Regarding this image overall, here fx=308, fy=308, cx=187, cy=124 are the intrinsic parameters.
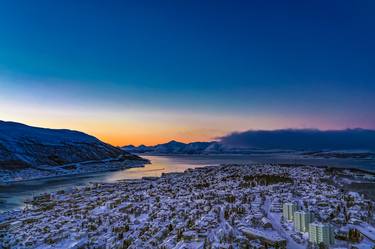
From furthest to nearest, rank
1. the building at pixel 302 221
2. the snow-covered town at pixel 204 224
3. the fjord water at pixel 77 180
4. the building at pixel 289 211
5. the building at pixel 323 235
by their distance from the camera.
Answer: the fjord water at pixel 77 180 < the building at pixel 289 211 < the building at pixel 302 221 < the snow-covered town at pixel 204 224 < the building at pixel 323 235

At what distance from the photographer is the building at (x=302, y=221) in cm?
1068

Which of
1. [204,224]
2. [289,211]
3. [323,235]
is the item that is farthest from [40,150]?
[323,235]

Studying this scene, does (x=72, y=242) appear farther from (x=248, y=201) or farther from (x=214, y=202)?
(x=248, y=201)

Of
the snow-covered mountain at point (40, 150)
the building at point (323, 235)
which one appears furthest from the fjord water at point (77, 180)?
the building at point (323, 235)

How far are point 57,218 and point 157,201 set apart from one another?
555cm

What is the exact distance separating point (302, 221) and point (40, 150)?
211 feet

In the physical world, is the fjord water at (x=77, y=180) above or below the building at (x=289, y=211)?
below

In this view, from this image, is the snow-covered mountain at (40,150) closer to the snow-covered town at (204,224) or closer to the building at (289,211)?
the snow-covered town at (204,224)

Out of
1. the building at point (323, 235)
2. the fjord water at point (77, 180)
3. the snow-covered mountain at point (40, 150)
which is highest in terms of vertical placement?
the snow-covered mountain at point (40, 150)

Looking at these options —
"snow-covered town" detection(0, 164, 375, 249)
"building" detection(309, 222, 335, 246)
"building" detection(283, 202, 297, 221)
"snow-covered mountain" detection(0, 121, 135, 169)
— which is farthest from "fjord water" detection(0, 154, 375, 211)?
"building" detection(309, 222, 335, 246)

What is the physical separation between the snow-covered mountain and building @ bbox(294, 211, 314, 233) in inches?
1979

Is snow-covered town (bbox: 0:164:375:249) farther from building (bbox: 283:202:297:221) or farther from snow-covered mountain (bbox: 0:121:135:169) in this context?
snow-covered mountain (bbox: 0:121:135:169)

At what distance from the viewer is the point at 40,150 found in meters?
64.9

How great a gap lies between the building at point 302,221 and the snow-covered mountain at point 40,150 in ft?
165
